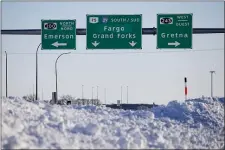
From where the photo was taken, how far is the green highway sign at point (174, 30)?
2806 cm

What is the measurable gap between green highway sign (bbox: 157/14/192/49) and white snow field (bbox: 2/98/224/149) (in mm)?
5335

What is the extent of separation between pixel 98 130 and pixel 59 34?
41.6 ft

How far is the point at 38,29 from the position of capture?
27969 millimetres

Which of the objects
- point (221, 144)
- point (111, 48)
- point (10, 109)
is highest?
point (111, 48)

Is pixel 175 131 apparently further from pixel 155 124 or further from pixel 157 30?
pixel 157 30

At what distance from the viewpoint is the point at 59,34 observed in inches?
1120

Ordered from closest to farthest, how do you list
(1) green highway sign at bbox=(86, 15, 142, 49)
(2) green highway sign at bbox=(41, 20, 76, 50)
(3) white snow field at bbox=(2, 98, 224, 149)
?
1. (3) white snow field at bbox=(2, 98, 224, 149)
2. (1) green highway sign at bbox=(86, 15, 142, 49)
3. (2) green highway sign at bbox=(41, 20, 76, 50)

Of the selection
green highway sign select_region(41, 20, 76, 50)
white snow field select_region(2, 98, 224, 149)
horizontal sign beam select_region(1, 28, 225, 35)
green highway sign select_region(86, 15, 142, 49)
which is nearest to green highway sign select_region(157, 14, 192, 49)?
horizontal sign beam select_region(1, 28, 225, 35)

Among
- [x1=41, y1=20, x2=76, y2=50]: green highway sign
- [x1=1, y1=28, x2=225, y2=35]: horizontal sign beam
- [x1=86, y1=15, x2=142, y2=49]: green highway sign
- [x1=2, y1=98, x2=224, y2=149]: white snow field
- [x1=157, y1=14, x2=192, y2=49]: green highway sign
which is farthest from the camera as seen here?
[x1=41, y1=20, x2=76, y2=50]: green highway sign

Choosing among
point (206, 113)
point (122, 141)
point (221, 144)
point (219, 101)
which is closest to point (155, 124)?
point (221, 144)

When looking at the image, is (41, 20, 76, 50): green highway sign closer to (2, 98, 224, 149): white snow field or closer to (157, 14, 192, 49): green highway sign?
(157, 14, 192, 49): green highway sign

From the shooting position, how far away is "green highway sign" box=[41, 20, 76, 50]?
28.4 meters

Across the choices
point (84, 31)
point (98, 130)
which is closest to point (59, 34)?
point (84, 31)

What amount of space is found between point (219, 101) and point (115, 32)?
25.7ft
